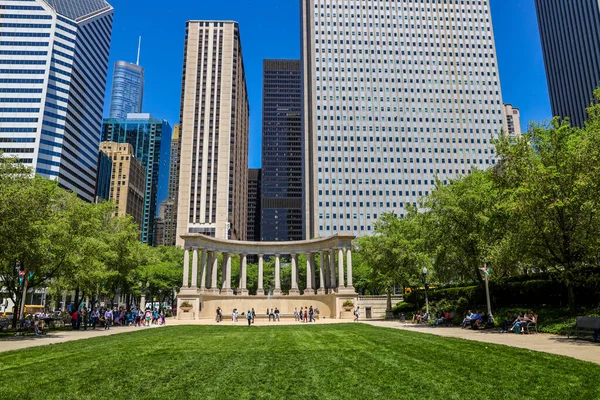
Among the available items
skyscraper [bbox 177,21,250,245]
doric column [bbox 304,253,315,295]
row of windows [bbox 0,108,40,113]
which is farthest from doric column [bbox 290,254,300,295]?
row of windows [bbox 0,108,40,113]

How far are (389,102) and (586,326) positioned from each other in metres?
121

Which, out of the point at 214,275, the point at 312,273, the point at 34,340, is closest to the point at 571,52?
the point at 312,273

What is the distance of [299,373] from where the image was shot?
1206 cm

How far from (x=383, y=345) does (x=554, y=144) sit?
1967cm

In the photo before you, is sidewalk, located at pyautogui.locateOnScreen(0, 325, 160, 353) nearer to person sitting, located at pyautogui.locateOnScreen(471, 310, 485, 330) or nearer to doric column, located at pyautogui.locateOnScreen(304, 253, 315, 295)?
person sitting, located at pyautogui.locateOnScreen(471, 310, 485, 330)

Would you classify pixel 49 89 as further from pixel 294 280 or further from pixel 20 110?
pixel 294 280

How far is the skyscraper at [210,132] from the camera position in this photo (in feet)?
462

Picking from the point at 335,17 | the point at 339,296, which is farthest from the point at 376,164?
the point at 339,296

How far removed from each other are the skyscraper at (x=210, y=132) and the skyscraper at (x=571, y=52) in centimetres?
11084

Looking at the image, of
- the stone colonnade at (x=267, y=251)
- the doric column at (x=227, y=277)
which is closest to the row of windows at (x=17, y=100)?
the stone colonnade at (x=267, y=251)

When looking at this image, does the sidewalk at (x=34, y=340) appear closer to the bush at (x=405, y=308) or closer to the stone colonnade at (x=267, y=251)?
the stone colonnade at (x=267, y=251)

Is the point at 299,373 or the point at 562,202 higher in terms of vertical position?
the point at 562,202

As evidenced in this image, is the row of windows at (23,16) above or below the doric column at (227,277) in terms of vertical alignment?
above

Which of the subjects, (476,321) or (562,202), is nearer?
(562,202)
